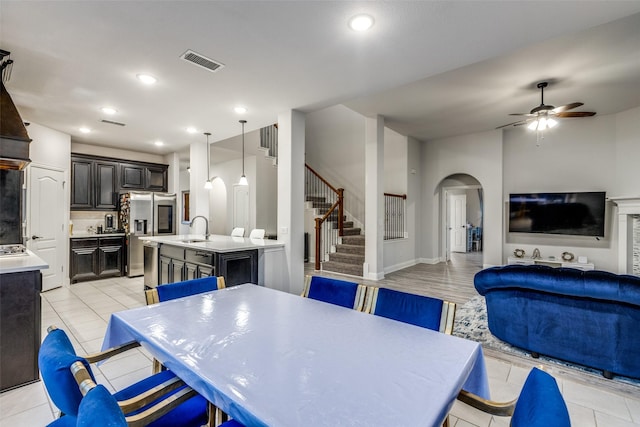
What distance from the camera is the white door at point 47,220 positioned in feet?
15.6

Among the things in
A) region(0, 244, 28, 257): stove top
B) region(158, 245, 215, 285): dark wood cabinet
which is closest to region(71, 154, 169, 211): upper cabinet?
region(158, 245, 215, 285): dark wood cabinet

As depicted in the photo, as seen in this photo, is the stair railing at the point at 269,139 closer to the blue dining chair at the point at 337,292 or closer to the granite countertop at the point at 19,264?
the granite countertop at the point at 19,264

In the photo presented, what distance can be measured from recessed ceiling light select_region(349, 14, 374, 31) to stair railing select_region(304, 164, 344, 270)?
467 cm

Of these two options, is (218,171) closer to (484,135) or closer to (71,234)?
(71,234)

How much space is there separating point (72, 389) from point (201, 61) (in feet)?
8.99

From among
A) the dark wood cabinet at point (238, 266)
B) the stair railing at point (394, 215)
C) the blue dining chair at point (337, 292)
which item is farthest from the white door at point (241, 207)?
the blue dining chair at point (337, 292)

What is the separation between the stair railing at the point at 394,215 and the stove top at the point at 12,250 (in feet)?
19.4

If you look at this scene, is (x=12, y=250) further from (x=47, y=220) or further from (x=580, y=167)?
(x=580, y=167)

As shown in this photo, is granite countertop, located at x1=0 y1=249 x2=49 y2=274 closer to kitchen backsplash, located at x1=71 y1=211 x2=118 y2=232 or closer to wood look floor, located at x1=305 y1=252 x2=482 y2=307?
kitchen backsplash, located at x1=71 y1=211 x2=118 y2=232

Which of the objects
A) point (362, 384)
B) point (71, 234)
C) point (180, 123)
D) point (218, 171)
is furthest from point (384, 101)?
point (71, 234)

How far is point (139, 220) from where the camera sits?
5.99 m

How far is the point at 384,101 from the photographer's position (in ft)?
16.4

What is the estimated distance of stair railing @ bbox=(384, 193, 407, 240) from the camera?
6.91 metres

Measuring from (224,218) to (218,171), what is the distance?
143 cm
